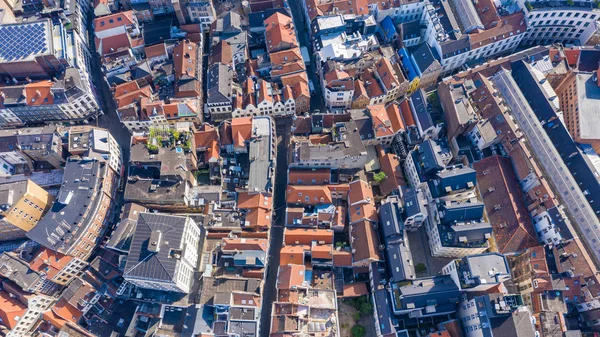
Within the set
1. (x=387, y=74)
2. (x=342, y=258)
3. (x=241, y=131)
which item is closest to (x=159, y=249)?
(x=241, y=131)

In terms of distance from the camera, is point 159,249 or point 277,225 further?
point 277,225

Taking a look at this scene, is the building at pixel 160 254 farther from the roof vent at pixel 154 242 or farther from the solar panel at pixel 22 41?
the solar panel at pixel 22 41

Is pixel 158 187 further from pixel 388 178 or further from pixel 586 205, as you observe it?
pixel 586 205

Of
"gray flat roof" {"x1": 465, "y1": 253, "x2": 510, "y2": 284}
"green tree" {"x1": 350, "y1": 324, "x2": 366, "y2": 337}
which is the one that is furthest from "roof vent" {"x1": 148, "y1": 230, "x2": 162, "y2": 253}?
"gray flat roof" {"x1": 465, "y1": 253, "x2": 510, "y2": 284}

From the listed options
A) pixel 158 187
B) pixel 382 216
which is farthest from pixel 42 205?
pixel 382 216

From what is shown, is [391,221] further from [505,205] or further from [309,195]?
[505,205]

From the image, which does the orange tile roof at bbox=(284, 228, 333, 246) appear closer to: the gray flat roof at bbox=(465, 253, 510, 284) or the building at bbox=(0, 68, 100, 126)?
the gray flat roof at bbox=(465, 253, 510, 284)
